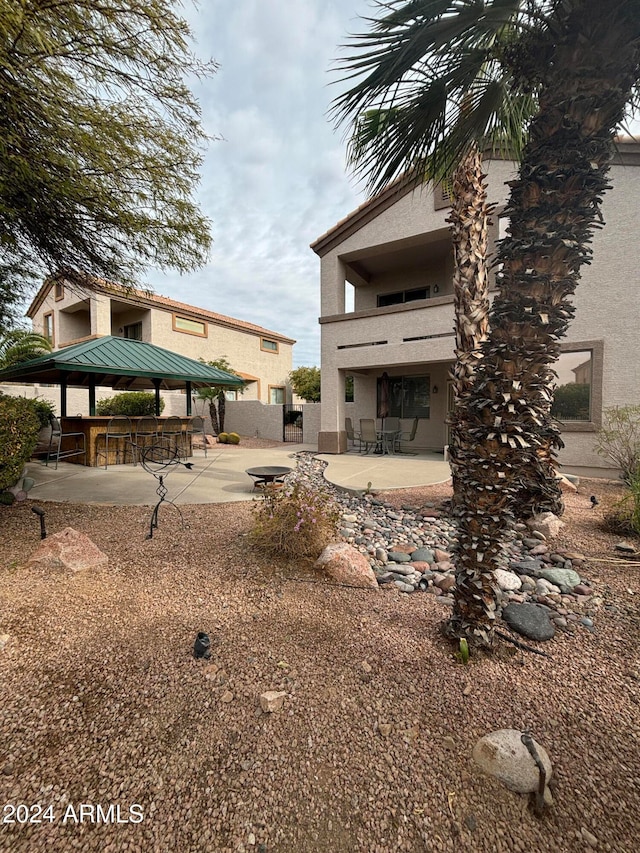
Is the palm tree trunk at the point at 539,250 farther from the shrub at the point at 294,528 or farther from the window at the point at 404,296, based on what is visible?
the window at the point at 404,296

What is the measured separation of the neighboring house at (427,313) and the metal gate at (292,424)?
4.25 meters

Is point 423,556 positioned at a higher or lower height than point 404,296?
lower

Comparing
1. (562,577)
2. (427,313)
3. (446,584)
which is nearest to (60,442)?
(446,584)

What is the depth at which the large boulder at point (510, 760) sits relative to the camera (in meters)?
1.47

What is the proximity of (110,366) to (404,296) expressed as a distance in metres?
9.84

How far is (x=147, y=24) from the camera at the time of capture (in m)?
3.82

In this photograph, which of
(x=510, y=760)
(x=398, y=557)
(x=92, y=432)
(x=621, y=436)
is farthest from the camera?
(x=92, y=432)

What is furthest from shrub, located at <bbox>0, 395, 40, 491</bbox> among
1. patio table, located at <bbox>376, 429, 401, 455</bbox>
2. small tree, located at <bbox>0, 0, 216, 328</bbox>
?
patio table, located at <bbox>376, 429, 401, 455</bbox>

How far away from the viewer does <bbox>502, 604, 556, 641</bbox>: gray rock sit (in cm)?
247

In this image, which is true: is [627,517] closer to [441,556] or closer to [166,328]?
[441,556]

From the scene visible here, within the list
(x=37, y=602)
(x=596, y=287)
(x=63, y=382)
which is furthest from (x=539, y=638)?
(x=63, y=382)

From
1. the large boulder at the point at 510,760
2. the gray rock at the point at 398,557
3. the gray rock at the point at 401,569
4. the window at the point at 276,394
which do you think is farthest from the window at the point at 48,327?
the large boulder at the point at 510,760

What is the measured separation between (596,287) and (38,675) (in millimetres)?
11194

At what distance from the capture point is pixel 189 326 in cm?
2053
